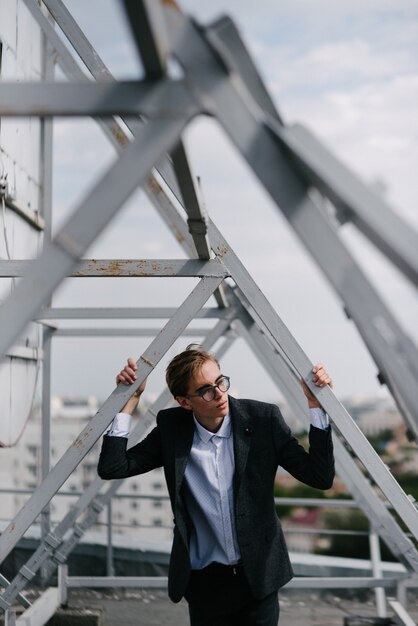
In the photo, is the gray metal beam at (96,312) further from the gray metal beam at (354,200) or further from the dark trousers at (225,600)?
the gray metal beam at (354,200)

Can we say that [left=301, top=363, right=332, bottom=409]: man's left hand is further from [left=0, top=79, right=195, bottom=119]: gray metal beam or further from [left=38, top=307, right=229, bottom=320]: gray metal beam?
[left=38, top=307, right=229, bottom=320]: gray metal beam

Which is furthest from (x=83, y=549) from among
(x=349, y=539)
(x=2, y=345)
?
(x=349, y=539)

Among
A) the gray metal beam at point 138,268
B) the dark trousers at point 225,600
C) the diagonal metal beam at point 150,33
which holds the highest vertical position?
the gray metal beam at point 138,268

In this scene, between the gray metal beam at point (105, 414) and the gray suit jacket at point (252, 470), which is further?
the gray metal beam at point (105, 414)

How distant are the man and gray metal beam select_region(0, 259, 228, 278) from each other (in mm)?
549

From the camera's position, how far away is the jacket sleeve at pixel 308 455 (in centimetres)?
283

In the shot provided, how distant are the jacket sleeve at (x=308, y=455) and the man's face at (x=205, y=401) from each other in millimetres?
210

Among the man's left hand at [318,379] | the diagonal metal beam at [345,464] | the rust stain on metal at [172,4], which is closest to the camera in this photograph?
the rust stain on metal at [172,4]

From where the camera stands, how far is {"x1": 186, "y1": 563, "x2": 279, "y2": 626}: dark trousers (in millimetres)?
2799

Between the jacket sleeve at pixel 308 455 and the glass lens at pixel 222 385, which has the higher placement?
the glass lens at pixel 222 385

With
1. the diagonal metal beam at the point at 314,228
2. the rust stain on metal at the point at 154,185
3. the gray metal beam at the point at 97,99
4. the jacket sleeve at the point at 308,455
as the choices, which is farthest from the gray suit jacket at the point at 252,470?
the gray metal beam at the point at 97,99

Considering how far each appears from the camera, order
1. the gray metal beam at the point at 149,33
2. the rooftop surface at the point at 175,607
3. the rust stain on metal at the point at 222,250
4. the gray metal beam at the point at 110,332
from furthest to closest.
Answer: the gray metal beam at the point at 110,332 < the rooftop surface at the point at 175,607 < the rust stain on metal at the point at 222,250 < the gray metal beam at the point at 149,33

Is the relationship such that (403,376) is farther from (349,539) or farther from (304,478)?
(349,539)

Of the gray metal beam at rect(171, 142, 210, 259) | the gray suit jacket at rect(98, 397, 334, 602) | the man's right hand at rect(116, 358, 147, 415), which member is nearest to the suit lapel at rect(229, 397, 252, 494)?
the gray suit jacket at rect(98, 397, 334, 602)
